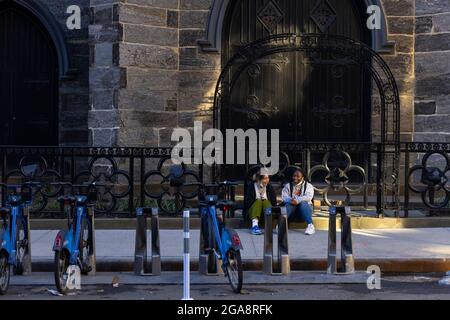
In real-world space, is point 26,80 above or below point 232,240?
above

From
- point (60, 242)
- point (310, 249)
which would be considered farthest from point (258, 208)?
point (60, 242)

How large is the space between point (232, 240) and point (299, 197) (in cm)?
367

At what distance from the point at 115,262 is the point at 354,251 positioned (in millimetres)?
3212

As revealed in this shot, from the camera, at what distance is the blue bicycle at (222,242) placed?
28.1 feet

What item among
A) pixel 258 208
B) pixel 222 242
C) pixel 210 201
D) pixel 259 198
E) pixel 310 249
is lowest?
pixel 310 249

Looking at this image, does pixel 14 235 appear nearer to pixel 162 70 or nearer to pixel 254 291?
pixel 254 291

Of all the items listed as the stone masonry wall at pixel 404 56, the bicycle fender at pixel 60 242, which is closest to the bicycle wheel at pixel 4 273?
the bicycle fender at pixel 60 242

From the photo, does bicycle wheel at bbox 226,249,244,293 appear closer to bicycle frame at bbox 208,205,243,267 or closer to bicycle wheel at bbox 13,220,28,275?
bicycle frame at bbox 208,205,243,267

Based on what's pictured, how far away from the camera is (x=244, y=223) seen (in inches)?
496

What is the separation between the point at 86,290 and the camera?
8820mm

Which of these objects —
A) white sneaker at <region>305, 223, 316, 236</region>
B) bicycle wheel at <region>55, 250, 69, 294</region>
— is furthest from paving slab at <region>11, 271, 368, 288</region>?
white sneaker at <region>305, 223, 316, 236</region>
